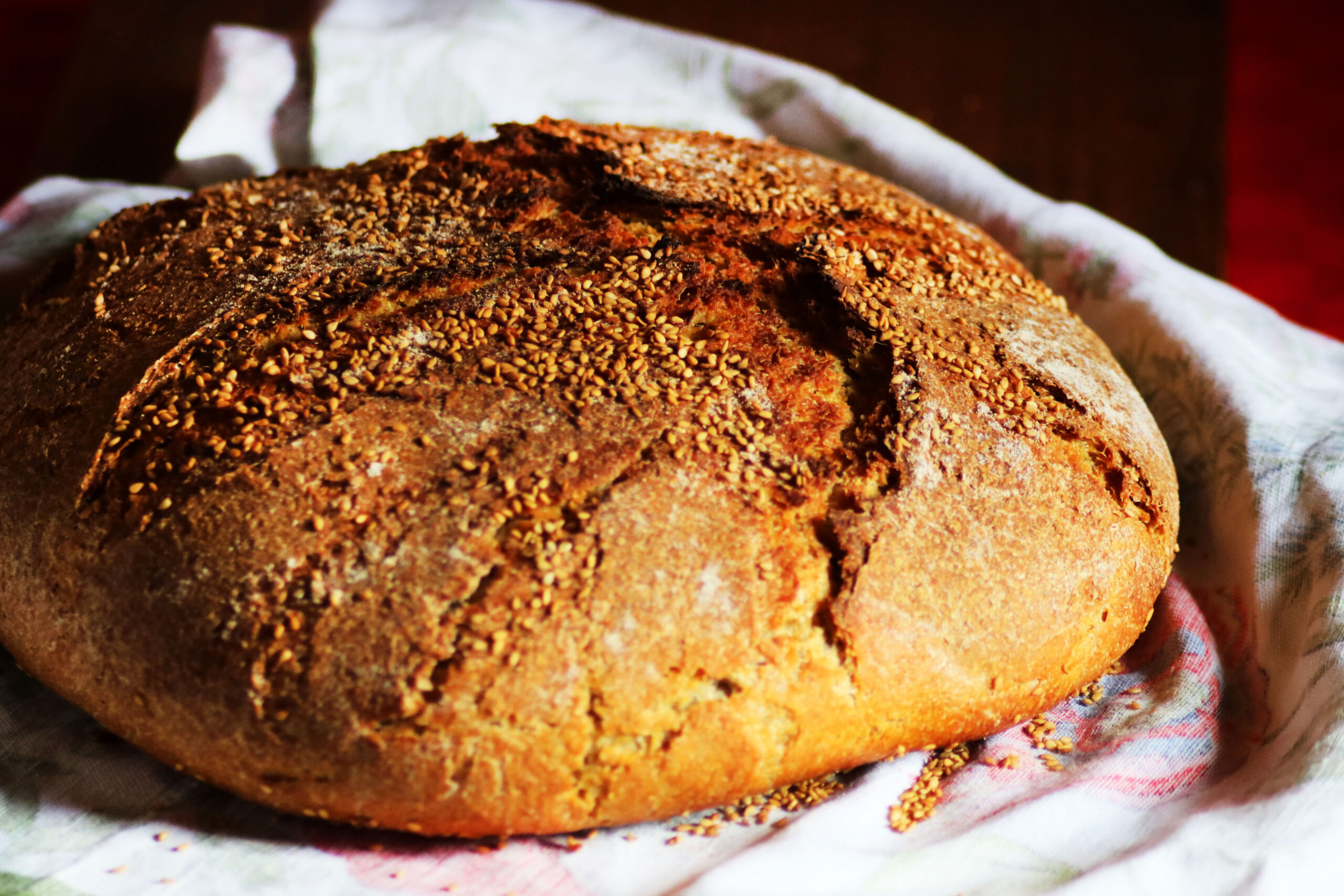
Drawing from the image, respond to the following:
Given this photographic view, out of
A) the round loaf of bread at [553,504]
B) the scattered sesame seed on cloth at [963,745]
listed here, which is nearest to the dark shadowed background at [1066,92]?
the scattered sesame seed on cloth at [963,745]

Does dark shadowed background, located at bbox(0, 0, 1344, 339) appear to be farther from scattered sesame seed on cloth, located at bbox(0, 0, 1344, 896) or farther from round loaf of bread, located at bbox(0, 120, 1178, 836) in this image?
round loaf of bread, located at bbox(0, 120, 1178, 836)

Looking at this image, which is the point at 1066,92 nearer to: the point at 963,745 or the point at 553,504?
the point at 963,745

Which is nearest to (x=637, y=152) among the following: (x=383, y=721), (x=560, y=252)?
(x=560, y=252)

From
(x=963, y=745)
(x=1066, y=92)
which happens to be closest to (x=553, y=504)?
(x=963, y=745)

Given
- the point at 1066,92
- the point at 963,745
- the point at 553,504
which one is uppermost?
the point at 1066,92

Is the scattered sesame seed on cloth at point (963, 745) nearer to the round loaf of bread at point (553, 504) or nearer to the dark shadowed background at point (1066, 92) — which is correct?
the round loaf of bread at point (553, 504)
